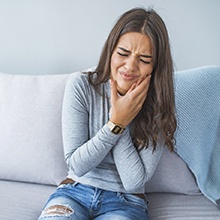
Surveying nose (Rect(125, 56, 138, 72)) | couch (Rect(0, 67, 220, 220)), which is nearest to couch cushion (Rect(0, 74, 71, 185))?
couch (Rect(0, 67, 220, 220))

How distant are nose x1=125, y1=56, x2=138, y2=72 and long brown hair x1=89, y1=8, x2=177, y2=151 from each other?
2.7 inches

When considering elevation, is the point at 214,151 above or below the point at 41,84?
below

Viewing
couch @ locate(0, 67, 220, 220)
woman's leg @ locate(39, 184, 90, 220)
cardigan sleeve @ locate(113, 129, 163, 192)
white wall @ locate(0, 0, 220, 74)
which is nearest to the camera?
woman's leg @ locate(39, 184, 90, 220)

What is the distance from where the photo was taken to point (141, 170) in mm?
1210

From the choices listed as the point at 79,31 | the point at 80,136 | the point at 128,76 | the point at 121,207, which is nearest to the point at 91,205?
the point at 121,207

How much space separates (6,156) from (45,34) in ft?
2.15

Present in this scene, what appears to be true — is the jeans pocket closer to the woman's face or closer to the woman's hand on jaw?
the woman's hand on jaw

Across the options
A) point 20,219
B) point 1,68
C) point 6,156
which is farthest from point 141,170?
point 1,68

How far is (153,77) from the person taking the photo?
124 cm

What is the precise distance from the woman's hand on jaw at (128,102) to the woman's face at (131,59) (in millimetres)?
23

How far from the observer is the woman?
1.15 m

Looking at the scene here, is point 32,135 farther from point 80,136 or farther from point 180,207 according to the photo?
point 180,207

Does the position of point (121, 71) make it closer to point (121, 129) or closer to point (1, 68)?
point (121, 129)

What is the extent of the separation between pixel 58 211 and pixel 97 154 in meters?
0.21
